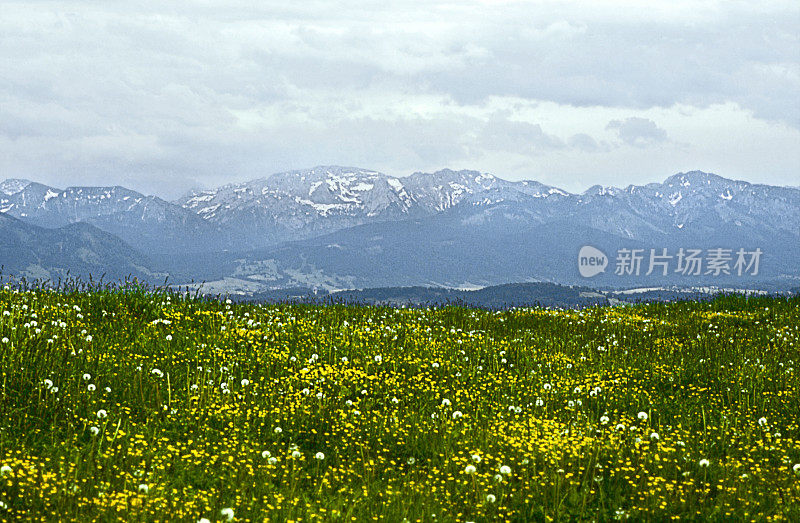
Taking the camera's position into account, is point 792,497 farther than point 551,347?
No

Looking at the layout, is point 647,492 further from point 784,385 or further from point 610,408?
point 784,385

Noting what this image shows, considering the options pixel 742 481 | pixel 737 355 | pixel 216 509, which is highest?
pixel 737 355

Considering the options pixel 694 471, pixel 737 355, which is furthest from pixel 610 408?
pixel 737 355

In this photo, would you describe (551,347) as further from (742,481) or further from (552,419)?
(742,481)

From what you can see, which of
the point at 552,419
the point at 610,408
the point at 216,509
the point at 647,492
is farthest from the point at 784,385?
the point at 216,509

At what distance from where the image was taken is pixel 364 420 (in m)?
9.05

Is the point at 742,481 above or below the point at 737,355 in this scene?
below

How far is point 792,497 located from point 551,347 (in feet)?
22.8

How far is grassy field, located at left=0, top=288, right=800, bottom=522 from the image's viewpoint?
22.0 feet

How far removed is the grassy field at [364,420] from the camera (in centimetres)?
671

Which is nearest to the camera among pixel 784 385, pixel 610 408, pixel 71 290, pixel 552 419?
pixel 552 419

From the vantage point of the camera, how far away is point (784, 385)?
38.2 feet

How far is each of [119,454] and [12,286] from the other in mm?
8844

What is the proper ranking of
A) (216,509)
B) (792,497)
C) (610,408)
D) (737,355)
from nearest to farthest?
(216,509) < (792,497) < (610,408) < (737,355)
